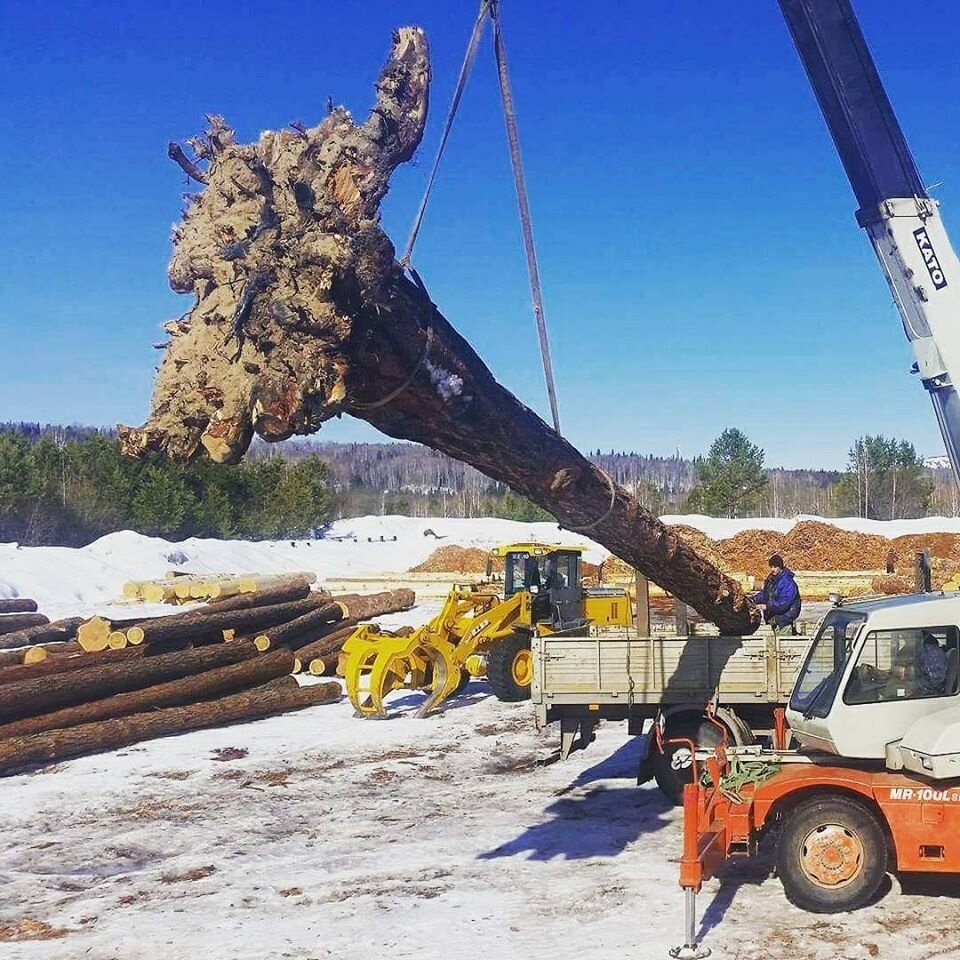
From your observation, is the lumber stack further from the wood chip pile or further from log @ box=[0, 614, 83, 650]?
the wood chip pile

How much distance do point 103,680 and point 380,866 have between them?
6.48 meters

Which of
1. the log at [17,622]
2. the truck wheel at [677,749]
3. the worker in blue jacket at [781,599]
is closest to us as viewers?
the truck wheel at [677,749]

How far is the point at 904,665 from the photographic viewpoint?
716 centimetres

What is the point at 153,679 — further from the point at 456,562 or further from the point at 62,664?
the point at 456,562

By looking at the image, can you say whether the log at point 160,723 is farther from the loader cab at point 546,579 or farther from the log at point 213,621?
the loader cab at point 546,579

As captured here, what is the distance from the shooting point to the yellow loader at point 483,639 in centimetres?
1398

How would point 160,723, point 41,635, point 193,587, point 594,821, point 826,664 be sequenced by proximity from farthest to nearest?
point 193,587, point 41,635, point 160,723, point 594,821, point 826,664

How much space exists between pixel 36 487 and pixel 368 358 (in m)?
39.8

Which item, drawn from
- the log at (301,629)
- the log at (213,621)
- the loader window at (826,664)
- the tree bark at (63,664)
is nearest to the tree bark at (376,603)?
the log at (301,629)

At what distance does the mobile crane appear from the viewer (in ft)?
22.3

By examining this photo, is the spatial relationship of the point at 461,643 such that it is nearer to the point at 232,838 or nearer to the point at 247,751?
the point at 247,751

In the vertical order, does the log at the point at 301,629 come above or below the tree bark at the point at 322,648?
above

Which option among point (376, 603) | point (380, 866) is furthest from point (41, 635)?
point (380, 866)

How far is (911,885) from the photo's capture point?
23.9 feet
